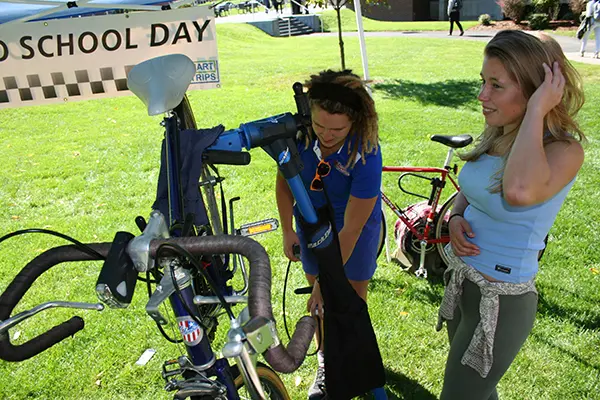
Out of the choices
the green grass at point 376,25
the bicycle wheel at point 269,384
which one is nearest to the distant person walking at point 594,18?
the green grass at point 376,25

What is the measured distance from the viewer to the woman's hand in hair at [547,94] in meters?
1.52

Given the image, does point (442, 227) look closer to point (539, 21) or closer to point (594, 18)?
point (594, 18)

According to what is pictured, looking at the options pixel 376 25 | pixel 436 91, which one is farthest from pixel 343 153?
pixel 376 25

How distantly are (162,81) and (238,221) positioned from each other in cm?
369

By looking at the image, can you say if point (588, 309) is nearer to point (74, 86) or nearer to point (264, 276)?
point (264, 276)

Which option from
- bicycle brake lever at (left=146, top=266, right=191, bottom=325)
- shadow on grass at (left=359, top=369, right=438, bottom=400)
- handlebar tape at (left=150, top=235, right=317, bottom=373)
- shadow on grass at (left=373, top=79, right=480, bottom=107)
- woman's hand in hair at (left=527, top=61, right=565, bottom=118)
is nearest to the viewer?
handlebar tape at (left=150, top=235, right=317, bottom=373)

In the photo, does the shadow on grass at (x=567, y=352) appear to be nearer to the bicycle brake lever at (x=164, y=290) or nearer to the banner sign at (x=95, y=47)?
the bicycle brake lever at (x=164, y=290)

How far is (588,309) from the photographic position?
3402mm

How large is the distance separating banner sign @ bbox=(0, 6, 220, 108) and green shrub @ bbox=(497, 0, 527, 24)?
86.0 feet

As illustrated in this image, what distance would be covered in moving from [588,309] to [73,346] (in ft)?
12.5

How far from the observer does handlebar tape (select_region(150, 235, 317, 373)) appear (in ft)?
3.16

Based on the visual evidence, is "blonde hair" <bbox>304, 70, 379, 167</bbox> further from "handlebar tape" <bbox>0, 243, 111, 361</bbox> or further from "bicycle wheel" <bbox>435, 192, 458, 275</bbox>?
"bicycle wheel" <bbox>435, 192, 458, 275</bbox>

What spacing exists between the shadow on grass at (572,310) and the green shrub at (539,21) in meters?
23.6

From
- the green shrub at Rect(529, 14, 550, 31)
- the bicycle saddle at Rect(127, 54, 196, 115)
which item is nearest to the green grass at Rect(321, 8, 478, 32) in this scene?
the green shrub at Rect(529, 14, 550, 31)
